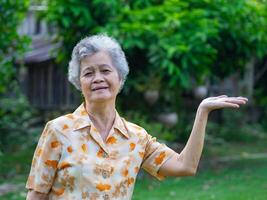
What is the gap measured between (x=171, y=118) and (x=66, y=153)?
A: 8370mm

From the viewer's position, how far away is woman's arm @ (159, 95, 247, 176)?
9.68 feet

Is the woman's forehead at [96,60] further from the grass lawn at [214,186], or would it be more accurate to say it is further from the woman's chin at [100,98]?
the grass lawn at [214,186]

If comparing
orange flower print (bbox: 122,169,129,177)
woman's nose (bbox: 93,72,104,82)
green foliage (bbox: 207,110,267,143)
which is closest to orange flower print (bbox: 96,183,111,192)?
orange flower print (bbox: 122,169,129,177)

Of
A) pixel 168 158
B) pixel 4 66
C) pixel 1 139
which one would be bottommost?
pixel 1 139

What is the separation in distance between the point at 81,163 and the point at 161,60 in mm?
6352

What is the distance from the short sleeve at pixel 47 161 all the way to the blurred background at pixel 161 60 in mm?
5079

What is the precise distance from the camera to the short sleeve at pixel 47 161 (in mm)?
2979

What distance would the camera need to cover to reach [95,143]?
3012 mm

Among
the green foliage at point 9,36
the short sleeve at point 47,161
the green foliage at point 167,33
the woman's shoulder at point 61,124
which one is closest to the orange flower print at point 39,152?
the short sleeve at point 47,161

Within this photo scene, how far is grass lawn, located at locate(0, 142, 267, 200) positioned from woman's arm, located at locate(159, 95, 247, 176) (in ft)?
15.5

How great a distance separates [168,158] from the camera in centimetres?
326

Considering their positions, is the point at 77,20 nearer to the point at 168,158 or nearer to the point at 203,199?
the point at 203,199

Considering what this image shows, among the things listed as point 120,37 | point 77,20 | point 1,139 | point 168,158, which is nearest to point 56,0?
point 77,20

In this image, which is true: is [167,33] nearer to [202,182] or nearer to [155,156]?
[202,182]
